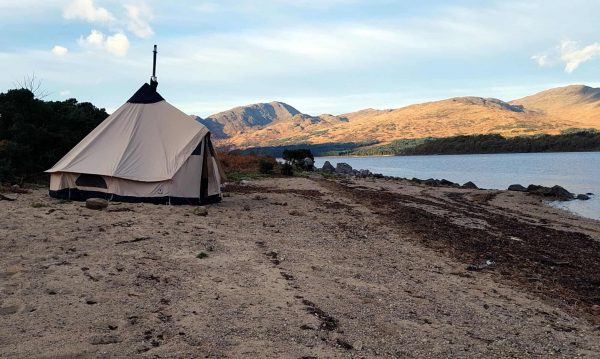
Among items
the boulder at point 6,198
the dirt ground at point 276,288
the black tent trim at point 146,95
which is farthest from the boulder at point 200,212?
the boulder at point 6,198

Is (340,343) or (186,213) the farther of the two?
(186,213)

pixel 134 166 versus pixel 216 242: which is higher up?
pixel 134 166

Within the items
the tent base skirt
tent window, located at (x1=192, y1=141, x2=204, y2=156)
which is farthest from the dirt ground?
tent window, located at (x1=192, y1=141, x2=204, y2=156)

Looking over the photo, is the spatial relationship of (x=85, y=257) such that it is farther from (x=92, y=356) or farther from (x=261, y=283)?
(x=92, y=356)

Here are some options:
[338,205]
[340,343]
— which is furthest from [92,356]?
[338,205]

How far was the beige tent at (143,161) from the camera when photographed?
14.3 meters

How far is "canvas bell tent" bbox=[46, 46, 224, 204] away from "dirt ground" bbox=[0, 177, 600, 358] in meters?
1.32

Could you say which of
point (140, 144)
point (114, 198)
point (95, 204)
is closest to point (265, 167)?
point (140, 144)

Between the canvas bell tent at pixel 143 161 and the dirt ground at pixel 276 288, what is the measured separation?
132 centimetres

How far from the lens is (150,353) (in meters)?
4.50

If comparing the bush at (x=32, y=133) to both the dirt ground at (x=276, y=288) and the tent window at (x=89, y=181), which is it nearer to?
the tent window at (x=89, y=181)

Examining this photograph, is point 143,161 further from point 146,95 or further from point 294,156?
point 294,156

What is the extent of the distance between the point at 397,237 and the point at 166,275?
20.8 ft

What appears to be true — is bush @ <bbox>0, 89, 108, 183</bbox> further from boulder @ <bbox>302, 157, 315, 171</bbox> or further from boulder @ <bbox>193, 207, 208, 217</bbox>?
boulder @ <bbox>302, 157, 315, 171</bbox>
